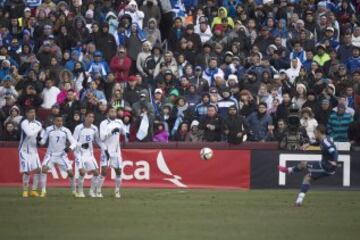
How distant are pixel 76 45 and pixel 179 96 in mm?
4416

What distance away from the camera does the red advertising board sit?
27375 millimetres

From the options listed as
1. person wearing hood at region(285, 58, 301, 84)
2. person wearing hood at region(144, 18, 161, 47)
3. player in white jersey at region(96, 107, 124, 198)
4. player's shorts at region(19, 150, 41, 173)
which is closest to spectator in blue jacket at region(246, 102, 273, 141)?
person wearing hood at region(285, 58, 301, 84)

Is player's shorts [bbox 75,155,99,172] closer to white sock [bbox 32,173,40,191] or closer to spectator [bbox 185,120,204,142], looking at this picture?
white sock [bbox 32,173,40,191]

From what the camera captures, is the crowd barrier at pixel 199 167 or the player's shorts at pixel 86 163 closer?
the player's shorts at pixel 86 163

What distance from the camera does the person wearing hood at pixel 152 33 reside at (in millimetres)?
31150

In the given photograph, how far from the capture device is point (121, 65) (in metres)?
30.0

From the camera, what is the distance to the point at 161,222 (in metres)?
18.4

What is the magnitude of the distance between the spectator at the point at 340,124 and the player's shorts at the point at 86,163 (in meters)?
6.71

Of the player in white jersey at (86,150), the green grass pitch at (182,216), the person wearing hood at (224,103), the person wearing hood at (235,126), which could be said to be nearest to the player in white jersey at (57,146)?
the player in white jersey at (86,150)

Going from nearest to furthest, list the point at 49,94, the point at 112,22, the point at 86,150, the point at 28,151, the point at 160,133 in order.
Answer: the point at 86,150, the point at 28,151, the point at 160,133, the point at 49,94, the point at 112,22

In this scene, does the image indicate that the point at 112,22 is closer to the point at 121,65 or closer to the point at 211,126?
the point at 121,65

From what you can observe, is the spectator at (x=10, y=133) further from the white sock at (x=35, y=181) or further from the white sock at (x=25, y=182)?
the white sock at (x=25, y=182)

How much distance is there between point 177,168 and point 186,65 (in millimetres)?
3550

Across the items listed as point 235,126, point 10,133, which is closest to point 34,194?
point 10,133
